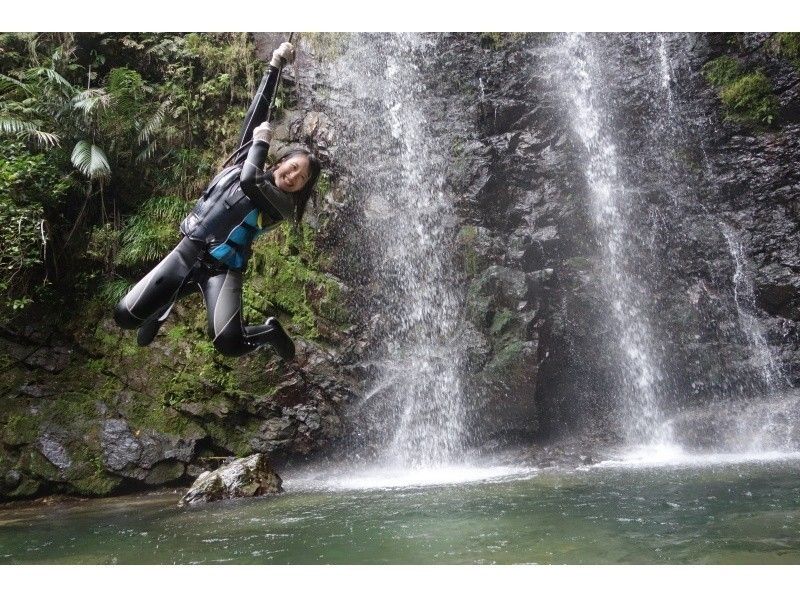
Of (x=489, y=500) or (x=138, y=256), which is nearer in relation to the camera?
(x=489, y=500)

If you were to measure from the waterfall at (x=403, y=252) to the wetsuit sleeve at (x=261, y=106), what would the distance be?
180 inches

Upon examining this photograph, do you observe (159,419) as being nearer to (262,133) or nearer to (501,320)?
(501,320)

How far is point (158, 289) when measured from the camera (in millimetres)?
3137

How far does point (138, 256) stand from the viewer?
7480 mm

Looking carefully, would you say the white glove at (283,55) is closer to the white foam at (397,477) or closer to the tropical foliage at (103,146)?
the white foam at (397,477)

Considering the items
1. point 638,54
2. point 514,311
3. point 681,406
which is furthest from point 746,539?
point 638,54

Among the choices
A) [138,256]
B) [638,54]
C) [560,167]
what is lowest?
[138,256]

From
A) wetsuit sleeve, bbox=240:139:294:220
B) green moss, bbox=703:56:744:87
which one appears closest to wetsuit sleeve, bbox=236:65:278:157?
wetsuit sleeve, bbox=240:139:294:220

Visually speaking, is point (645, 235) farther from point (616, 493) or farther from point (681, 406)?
point (616, 493)

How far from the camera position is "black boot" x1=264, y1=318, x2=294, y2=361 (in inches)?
128

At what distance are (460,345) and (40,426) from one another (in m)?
4.82

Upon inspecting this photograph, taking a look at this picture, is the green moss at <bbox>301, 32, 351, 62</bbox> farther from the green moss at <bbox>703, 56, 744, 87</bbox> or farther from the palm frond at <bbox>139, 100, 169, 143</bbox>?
the green moss at <bbox>703, 56, 744, 87</bbox>

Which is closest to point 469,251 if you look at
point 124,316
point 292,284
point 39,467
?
point 292,284

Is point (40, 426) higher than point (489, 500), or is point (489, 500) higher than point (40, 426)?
point (40, 426)
